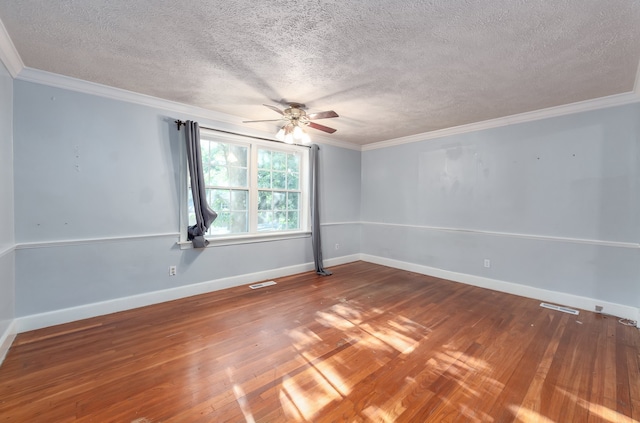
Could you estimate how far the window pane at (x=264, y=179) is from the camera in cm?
434

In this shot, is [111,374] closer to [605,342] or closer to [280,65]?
[280,65]

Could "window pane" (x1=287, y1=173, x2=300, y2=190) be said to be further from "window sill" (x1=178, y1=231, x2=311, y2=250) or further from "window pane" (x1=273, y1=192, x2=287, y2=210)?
"window sill" (x1=178, y1=231, x2=311, y2=250)

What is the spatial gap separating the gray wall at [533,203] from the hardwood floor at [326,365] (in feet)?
2.01

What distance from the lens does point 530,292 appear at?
366 centimetres

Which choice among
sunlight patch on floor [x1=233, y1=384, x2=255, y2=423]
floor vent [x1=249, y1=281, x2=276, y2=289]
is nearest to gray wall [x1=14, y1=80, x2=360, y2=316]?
floor vent [x1=249, y1=281, x2=276, y2=289]

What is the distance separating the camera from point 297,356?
2.26m

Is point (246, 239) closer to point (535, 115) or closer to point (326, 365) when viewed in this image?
point (326, 365)

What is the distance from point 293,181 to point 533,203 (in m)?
3.66

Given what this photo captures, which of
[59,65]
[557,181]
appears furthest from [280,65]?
[557,181]

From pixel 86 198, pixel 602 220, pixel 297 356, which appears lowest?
pixel 297 356

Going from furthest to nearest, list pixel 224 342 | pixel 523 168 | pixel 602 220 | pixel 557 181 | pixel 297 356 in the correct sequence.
→ pixel 523 168 < pixel 557 181 < pixel 602 220 < pixel 224 342 < pixel 297 356

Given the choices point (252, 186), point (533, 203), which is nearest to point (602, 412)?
point (533, 203)

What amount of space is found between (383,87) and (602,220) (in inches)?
121

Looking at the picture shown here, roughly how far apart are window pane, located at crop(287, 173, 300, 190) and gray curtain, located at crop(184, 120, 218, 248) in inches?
62.8
